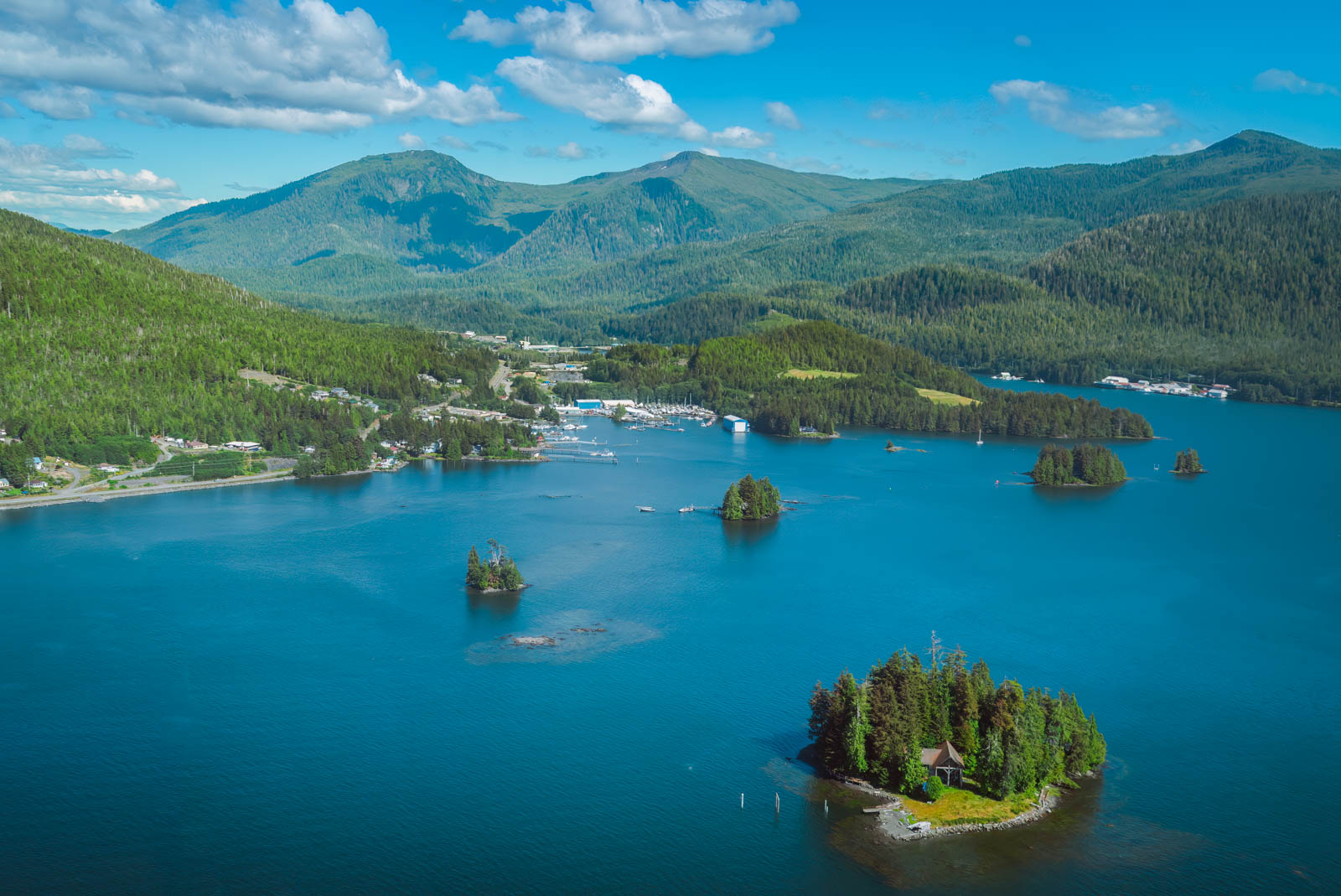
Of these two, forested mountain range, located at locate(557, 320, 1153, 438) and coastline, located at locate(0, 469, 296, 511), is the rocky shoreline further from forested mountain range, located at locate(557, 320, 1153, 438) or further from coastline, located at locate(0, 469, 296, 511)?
forested mountain range, located at locate(557, 320, 1153, 438)

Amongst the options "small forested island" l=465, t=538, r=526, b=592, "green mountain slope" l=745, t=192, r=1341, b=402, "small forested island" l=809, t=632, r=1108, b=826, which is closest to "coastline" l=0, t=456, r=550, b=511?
"small forested island" l=465, t=538, r=526, b=592

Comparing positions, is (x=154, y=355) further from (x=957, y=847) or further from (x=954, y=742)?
(x=957, y=847)

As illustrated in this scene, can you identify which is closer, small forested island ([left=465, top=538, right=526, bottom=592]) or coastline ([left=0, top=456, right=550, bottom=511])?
small forested island ([left=465, top=538, right=526, bottom=592])

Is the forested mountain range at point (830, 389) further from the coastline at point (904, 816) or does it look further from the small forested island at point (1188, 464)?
the coastline at point (904, 816)

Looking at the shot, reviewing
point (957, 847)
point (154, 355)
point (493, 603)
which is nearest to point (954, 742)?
point (957, 847)

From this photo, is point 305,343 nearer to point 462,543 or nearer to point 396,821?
point 462,543

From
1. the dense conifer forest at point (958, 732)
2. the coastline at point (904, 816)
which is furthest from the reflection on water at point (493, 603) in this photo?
the coastline at point (904, 816)
